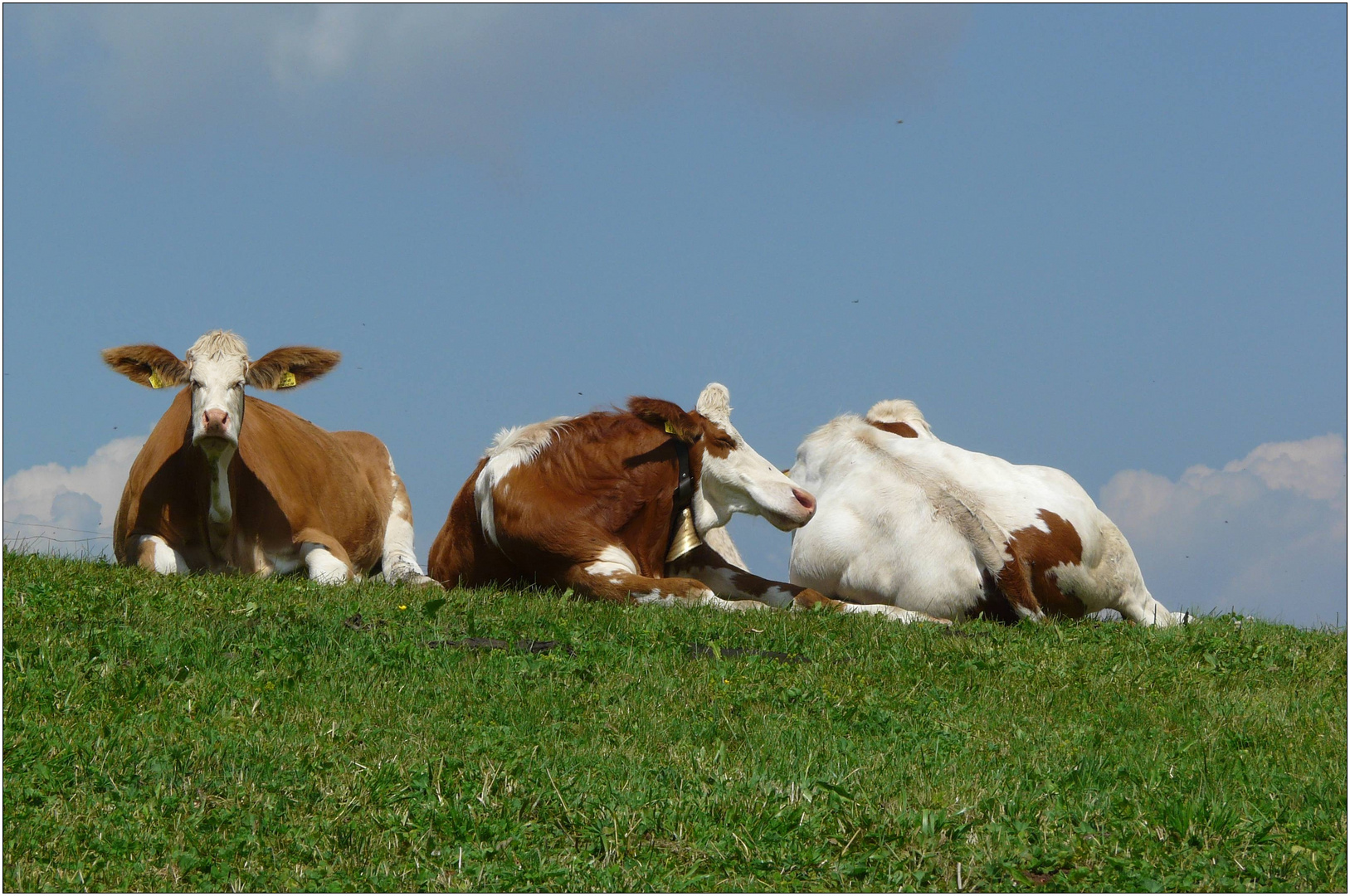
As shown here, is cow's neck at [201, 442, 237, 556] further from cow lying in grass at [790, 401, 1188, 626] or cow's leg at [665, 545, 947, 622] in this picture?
cow lying in grass at [790, 401, 1188, 626]

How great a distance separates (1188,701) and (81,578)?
8.16 meters

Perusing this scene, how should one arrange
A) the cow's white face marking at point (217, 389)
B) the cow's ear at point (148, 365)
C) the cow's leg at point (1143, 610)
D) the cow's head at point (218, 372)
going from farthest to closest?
the cow's ear at point (148, 365) < the cow's leg at point (1143, 610) < the cow's head at point (218, 372) < the cow's white face marking at point (217, 389)

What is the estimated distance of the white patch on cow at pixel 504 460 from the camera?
1196 cm

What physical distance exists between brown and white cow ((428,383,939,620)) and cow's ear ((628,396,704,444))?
1cm

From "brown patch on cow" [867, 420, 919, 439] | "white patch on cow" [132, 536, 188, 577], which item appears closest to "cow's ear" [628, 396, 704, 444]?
"brown patch on cow" [867, 420, 919, 439]

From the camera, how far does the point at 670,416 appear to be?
39.5 feet

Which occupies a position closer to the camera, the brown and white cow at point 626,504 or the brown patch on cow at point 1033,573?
the brown patch on cow at point 1033,573

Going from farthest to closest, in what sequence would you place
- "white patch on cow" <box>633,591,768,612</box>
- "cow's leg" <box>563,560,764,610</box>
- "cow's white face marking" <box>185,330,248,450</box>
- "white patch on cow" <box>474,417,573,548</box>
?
"white patch on cow" <box>474,417,573,548</box> → "cow's white face marking" <box>185,330,248,450</box> → "cow's leg" <box>563,560,764,610</box> → "white patch on cow" <box>633,591,768,612</box>

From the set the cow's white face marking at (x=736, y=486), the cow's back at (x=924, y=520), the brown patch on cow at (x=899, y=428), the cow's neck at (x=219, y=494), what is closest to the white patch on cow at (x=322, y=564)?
the cow's neck at (x=219, y=494)

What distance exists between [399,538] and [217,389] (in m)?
3.87

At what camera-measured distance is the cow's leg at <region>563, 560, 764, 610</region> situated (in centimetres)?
1103

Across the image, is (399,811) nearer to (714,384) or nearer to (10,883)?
(10,883)

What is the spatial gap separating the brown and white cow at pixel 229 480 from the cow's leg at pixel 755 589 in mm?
2622

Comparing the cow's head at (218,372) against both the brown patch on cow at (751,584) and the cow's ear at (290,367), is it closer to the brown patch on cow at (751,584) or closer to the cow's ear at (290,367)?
the cow's ear at (290,367)
